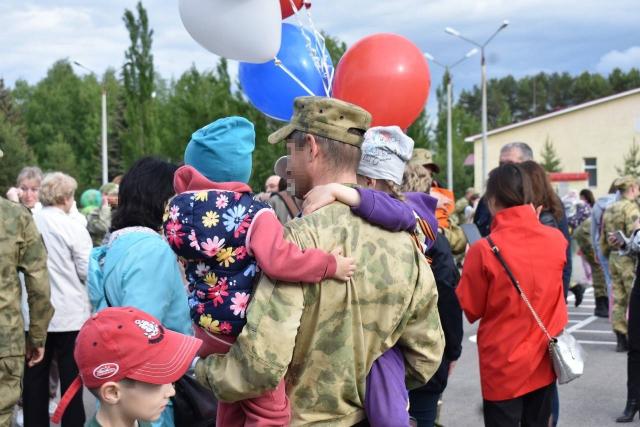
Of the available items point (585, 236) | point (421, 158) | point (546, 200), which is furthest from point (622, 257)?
point (421, 158)

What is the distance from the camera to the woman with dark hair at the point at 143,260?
3.26 meters

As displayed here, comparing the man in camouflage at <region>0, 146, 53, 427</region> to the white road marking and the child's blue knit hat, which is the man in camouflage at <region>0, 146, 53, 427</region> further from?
the white road marking

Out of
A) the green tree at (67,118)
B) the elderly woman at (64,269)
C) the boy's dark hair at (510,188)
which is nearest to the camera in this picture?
the boy's dark hair at (510,188)

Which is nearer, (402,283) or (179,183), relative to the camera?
(402,283)

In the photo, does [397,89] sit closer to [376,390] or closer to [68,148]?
[376,390]

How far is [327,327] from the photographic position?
7.24 feet

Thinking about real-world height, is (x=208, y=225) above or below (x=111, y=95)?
Answer: below

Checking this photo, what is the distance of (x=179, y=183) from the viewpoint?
253cm

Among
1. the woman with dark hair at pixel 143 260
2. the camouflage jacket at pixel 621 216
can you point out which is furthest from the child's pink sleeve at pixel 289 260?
the camouflage jacket at pixel 621 216

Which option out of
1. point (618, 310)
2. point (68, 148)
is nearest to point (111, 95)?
point (68, 148)

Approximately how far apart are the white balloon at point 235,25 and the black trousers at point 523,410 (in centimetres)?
235

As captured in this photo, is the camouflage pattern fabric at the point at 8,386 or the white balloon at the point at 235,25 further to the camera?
the camouflage pattern fabric at the point at 8,386

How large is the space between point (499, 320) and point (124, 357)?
2484 mm

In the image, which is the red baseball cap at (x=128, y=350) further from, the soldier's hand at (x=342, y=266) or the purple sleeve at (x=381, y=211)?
the purple sleeve at (x=381, y=211)
